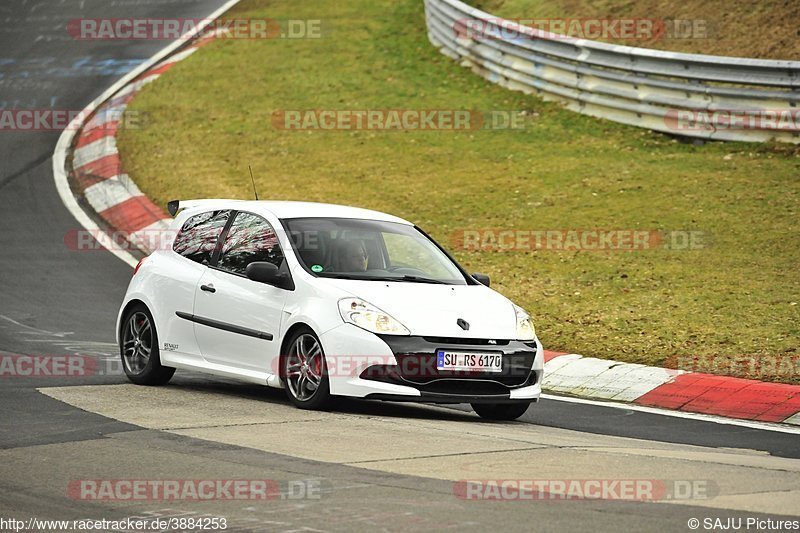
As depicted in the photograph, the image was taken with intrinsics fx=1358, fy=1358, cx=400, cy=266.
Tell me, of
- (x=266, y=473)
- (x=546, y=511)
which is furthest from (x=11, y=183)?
(x=546, y=511)

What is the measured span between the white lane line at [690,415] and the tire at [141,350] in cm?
322

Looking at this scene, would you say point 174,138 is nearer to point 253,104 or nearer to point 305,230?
point 253,104

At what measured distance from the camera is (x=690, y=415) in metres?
10.7

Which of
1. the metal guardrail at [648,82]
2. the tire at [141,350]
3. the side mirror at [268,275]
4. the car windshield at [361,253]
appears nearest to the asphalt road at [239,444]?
the tire at [141,350]

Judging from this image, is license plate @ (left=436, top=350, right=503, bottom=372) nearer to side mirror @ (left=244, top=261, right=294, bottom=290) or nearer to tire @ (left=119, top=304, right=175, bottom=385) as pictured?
side mirror @ (left=244, top=261, right=294, bottom=290)

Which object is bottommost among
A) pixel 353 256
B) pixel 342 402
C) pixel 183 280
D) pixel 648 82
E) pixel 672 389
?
pixel 672 389

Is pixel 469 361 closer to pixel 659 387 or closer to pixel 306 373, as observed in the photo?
pixel 306 373

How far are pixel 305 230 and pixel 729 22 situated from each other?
14.5m

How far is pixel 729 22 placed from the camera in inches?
907

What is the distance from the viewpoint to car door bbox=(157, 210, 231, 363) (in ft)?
35.5

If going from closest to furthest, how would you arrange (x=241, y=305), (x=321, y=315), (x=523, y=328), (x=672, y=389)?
(x=321, y=315)
(x=523, y=328)
(x=241, y=305)
(x=672, y=389)

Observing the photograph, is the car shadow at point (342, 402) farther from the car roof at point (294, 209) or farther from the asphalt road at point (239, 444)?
the car roof at point (294, 209)

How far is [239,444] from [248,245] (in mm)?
2783

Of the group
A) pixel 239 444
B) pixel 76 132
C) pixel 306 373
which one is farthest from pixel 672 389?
pixel 76 132
